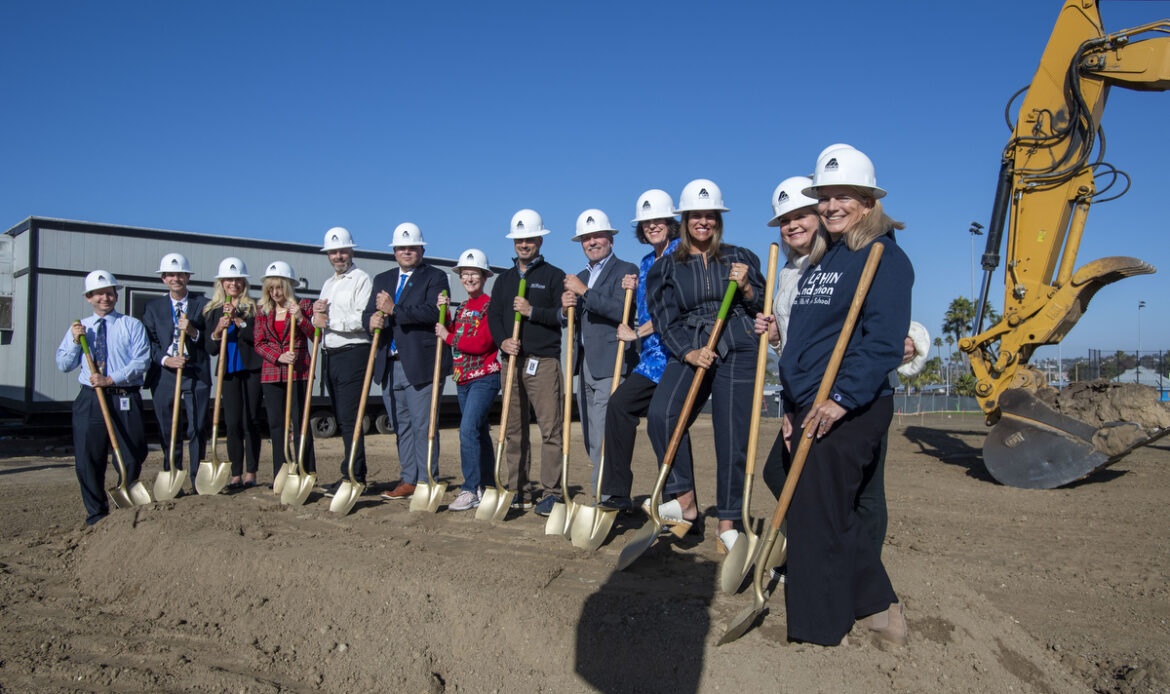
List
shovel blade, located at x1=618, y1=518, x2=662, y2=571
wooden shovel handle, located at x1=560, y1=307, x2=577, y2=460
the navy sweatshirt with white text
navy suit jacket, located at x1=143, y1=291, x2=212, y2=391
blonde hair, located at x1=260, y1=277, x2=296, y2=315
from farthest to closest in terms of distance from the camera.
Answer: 1. navy suit jacket, located at x1=143, y1=291, x2=212, y2=391
2. blonde hair, located at x1=260, y1=277, x2=296, y2=315
3. wooden shovel handle, located at x1=560, y1=307, x2=577, y2=460
4. shovel blade, located at x1=618, y1=518, x2=662, y2=571
5. the navy sweatshirt with white text

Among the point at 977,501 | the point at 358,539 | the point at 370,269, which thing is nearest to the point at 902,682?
the point at 358,539

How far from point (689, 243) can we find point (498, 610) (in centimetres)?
240

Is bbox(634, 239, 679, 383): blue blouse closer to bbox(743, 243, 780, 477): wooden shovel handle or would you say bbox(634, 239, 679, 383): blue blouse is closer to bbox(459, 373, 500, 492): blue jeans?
bbox(743, 243, 780, 477): wooden shovel handle

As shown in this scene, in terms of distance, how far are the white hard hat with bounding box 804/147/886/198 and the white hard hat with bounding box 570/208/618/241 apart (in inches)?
110

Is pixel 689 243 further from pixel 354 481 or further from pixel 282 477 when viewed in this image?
pixel 282 477

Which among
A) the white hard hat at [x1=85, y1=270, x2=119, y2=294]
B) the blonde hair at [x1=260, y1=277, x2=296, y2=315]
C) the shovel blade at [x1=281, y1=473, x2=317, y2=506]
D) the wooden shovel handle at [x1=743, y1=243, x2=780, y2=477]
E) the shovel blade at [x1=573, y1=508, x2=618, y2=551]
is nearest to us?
the wooden shovel handle at [x1=743, y1=243, x2=780, y2=477]

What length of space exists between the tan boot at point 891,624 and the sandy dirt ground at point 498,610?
0.25 feet

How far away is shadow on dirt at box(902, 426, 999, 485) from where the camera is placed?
9.86 meters

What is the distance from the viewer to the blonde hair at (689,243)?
4.80 metres

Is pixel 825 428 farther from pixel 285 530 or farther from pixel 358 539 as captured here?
pixel 285 530

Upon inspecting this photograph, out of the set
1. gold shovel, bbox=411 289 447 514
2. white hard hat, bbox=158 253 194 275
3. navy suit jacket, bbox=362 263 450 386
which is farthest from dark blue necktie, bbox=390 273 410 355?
white hard hat, bbox=158 253 194 275

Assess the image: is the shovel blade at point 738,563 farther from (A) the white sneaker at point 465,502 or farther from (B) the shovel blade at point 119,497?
(B) the shovel blade at point 119,497

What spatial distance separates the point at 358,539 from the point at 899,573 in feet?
11.1

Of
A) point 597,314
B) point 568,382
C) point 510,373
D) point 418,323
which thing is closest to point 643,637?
point 568,382
